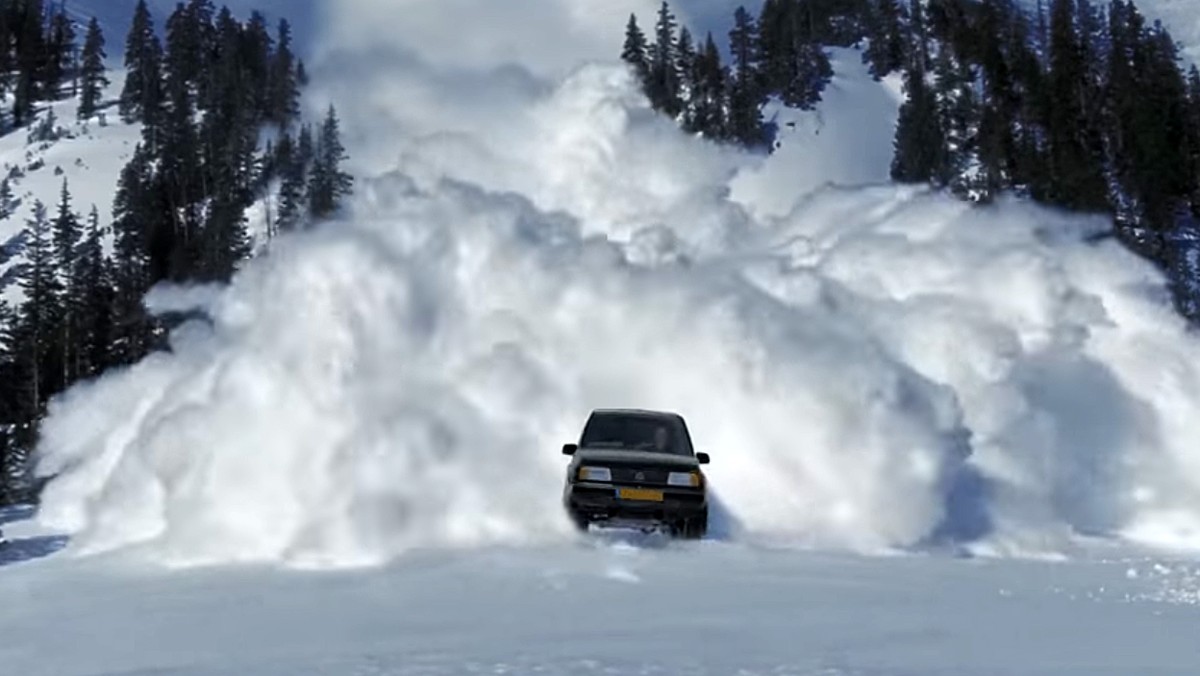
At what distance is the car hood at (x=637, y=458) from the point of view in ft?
50.3

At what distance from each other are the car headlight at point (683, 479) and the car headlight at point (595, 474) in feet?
2.20

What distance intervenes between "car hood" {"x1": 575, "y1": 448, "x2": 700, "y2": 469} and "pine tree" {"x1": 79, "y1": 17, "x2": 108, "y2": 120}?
118 meters

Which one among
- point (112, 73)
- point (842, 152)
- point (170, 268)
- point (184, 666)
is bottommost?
point (184, 666)

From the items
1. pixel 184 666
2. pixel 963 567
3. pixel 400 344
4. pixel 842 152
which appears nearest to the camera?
pixel 184 666

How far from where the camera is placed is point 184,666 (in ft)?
27.8

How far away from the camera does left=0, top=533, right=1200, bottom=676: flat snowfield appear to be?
331 inches

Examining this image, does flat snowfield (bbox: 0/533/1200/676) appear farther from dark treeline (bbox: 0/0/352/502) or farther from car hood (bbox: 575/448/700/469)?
dark treeline (bbox: 0/0/352/502)

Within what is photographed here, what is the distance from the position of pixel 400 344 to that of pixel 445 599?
6938mm

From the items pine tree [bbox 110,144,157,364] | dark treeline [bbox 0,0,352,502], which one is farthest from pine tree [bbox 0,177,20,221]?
pine tree [bbox 110,144,157,364]

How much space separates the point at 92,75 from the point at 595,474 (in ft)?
402

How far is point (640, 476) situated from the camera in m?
15.2

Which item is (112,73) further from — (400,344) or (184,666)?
(184,666)

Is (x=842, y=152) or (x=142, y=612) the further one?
(x=842, y=152)

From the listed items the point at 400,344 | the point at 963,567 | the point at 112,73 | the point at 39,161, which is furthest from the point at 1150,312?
the point at 112,73
